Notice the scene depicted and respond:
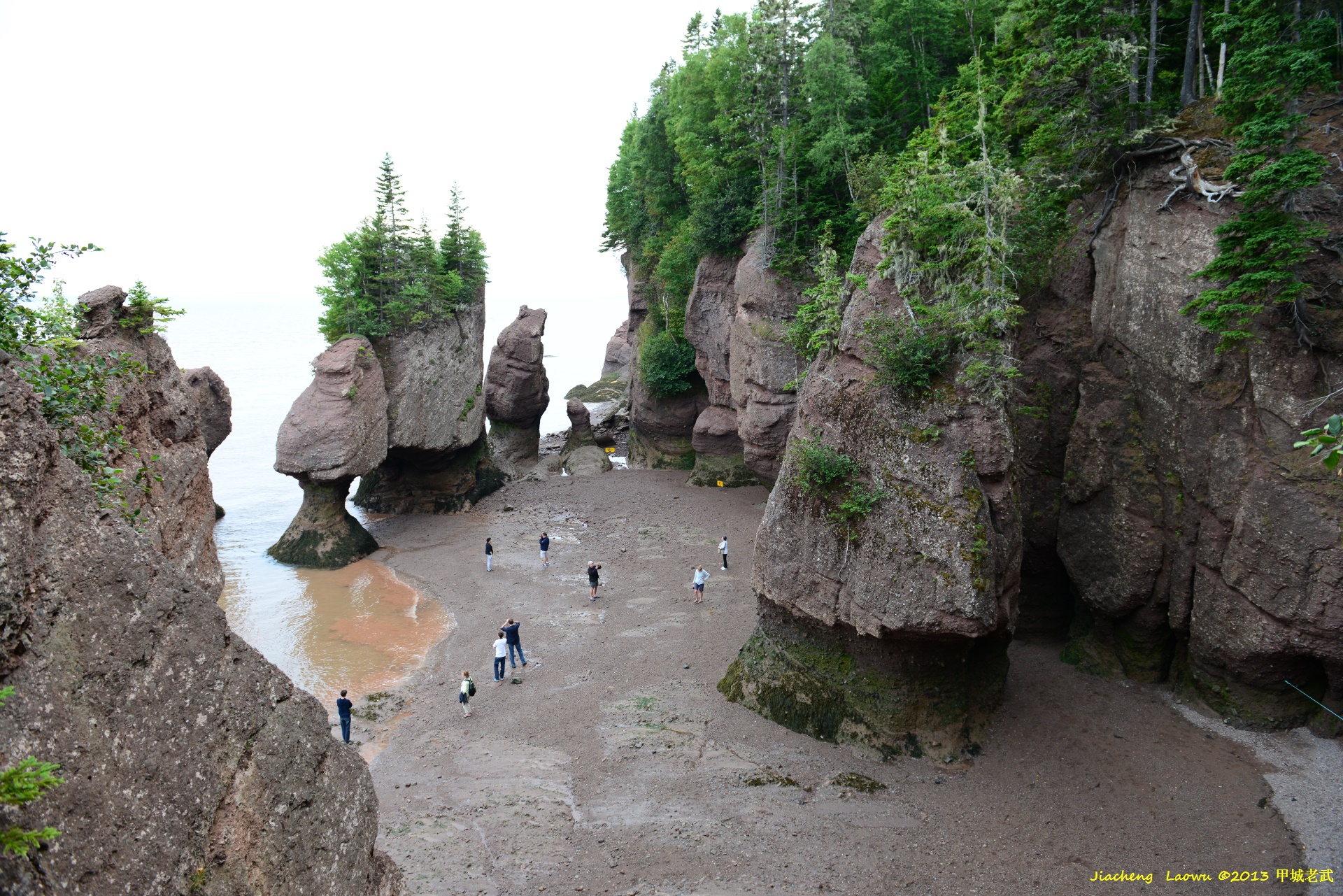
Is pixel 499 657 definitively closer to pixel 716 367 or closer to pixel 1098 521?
pixel 1098 521

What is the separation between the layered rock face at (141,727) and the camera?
12.5ft

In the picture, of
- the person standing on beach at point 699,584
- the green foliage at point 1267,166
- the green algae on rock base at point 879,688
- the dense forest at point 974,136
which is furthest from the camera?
the person standing on beach at point 699,584

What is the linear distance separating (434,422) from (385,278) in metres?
6.10

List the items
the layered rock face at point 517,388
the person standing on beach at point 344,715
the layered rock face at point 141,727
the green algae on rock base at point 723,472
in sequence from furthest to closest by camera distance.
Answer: the layered rock face at point 517,388 < the green algae on rock base at point 723,472 < the person standing on beach at point 344,715 < the layered rock face at point 141,727

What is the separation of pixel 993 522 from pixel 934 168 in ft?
23.5

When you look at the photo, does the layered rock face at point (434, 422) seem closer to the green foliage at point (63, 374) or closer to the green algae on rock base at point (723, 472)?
the green algae on rock base at point (723, 472)

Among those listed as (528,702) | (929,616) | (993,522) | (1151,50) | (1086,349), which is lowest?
(528,702)

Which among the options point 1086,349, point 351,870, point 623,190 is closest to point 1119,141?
point 1086,349

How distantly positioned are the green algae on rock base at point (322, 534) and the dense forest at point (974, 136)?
683 inches

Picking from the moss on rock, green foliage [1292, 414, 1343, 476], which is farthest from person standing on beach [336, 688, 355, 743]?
the moss on rock

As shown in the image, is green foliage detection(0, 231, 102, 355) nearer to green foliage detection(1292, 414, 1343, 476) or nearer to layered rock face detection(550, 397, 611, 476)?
green foliage detection(1292, 414, 1343, 476)

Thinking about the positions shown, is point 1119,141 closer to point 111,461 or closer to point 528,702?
point 528,702

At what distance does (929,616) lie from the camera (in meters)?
12.7

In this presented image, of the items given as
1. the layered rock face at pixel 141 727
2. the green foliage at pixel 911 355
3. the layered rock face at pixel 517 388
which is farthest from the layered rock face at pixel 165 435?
the layered rock face at pixel 517 388
